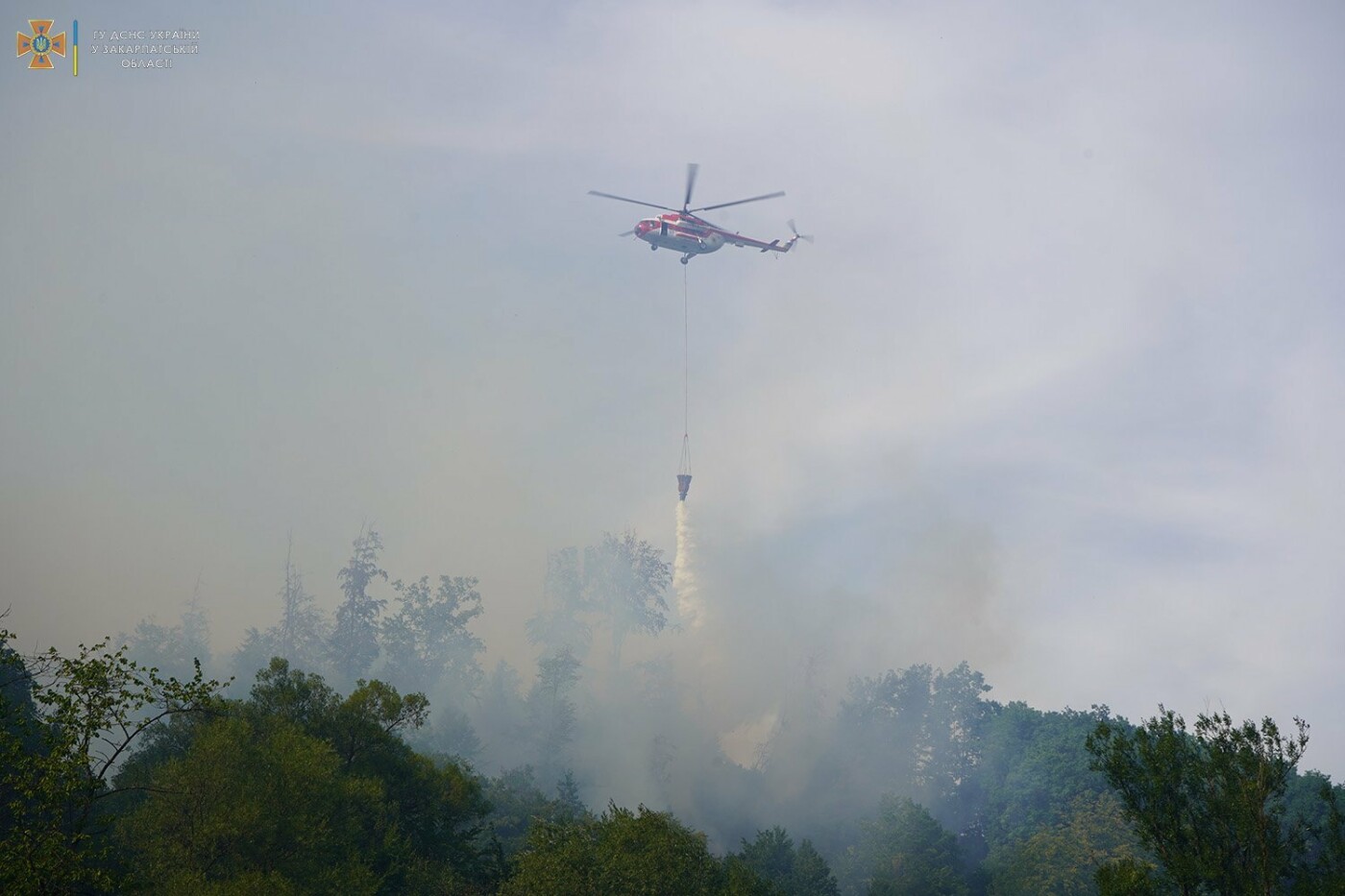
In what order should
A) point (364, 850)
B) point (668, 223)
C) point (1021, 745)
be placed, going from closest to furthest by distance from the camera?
point (364, 850), point (668, 223), point (1021, 745)

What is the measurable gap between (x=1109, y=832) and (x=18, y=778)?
111828 millimetres

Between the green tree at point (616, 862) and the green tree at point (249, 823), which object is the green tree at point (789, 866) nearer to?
the green tree at point (616, 862)

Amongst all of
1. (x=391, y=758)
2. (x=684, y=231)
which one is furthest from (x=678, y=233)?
(x=391, y=758)

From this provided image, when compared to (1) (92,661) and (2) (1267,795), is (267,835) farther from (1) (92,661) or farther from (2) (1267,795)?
(2) (1267,795)

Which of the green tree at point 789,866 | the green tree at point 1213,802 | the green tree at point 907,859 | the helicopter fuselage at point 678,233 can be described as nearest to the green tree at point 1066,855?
the green tree at point 907,859

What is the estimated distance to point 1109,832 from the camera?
120 metres

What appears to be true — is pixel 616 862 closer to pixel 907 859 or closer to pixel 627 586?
pixel 907 859

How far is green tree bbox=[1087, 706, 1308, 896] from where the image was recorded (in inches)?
2147

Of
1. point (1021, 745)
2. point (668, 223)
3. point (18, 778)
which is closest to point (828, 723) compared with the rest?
point (1021, 745)

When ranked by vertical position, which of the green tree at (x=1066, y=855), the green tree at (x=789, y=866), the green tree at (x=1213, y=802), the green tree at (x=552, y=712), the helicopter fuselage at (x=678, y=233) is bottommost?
the green tree at (x=1066, y=855)

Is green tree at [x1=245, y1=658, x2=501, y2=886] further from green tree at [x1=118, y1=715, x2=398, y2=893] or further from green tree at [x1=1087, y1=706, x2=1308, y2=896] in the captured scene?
green tree at [x1=1087, y1=706, x2=1308, y2=896]

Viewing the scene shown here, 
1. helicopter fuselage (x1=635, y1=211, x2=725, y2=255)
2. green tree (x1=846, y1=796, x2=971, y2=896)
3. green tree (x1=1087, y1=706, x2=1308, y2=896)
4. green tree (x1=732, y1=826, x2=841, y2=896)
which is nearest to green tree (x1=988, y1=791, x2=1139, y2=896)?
green tree (x1=846, y1=796, x2=971, y2=896)

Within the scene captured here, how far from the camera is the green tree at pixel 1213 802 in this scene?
5453 centimetres

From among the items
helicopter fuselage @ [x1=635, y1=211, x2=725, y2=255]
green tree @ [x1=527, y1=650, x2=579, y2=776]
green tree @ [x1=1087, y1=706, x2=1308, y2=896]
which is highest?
helicopter fuselage @ [x1=635, y1=211, x2=725, y2=255]
